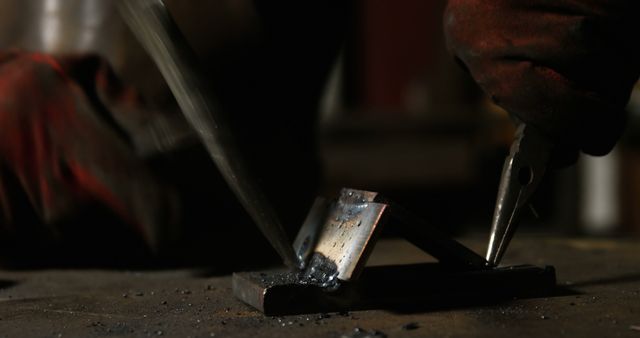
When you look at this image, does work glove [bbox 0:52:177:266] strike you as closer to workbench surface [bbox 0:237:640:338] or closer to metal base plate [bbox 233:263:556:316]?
workbench surface [bbox 0:237:640:338]

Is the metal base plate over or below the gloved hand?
below

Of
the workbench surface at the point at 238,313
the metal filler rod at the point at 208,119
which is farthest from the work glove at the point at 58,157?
the metal filler rod at the point at 208,119

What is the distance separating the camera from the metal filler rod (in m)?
1.15

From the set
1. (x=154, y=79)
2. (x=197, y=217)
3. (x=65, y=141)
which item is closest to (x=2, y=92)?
(x=65, y=141)

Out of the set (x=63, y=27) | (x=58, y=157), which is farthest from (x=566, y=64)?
(x=63, y=27)

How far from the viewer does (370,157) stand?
412 cm

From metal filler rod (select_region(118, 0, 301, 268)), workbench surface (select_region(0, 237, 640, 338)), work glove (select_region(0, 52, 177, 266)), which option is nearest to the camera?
workbench surface (select_region(0, 237, 640, 338))

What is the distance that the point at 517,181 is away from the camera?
3.99 ft

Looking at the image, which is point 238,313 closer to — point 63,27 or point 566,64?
point 566,64

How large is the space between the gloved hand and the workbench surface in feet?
0.83

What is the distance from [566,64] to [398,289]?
0.42m

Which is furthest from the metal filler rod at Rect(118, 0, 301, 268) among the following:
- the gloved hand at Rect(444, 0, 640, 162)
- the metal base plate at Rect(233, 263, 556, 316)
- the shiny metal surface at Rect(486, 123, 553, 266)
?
the gloved hand at Rect(444, 0, 640, 162)

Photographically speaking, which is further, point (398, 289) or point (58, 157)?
point (58, 157)

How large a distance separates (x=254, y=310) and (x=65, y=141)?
24.6 inches
